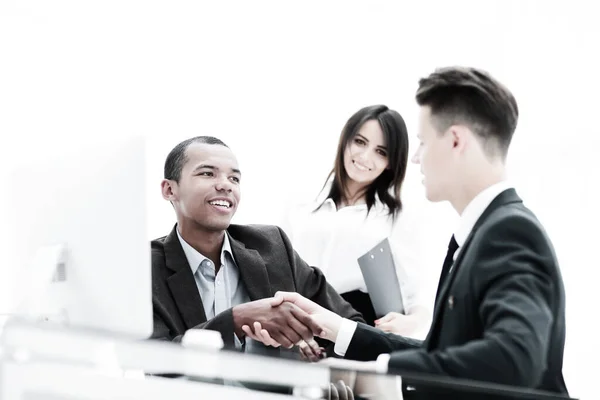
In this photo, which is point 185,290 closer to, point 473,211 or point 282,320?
point 282,320

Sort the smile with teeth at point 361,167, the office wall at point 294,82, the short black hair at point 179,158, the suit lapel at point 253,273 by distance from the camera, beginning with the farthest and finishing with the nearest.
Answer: the office wall at point 294,82 < the smile with teeth at point 361,167 < the short black hair at point 179,158 < the suit lapel at point 253,273

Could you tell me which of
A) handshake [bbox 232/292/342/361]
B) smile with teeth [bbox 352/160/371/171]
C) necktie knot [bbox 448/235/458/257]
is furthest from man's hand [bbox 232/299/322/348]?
smile with teeth [bbox 352/160/371/171]

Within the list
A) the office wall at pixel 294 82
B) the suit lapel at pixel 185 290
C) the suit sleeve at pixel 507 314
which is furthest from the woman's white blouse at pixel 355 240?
the suit sleeve at pixel 507 314

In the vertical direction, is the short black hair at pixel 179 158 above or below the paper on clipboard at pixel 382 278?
above

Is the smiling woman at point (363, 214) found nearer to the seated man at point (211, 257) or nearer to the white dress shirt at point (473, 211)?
the seated man at point (211, 257)

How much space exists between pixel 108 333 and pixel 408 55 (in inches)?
126

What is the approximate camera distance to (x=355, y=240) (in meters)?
3.25

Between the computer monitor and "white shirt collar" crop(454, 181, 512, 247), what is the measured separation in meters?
0.67

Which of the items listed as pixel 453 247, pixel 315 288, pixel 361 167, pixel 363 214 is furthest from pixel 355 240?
pixel 453 247

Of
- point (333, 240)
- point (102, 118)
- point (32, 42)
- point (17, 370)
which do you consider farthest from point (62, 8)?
point (17, 370)

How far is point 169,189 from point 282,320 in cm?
67

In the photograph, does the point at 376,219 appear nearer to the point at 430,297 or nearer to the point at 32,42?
the point at 430,297

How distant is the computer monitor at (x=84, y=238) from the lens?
5.30ft

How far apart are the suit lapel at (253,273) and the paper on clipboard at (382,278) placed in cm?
39
